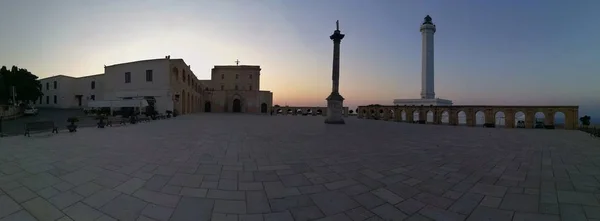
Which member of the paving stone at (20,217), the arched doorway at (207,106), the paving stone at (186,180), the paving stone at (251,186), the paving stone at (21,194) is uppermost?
the arched doorway at (207,106)

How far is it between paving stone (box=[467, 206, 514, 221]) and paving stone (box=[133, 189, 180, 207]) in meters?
3.82

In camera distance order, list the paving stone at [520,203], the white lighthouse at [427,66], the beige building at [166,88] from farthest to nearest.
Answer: the white lighthouse at [427,66]
the beige building at [166,88]
the paving stone at [520,203]

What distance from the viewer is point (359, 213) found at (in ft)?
10.2

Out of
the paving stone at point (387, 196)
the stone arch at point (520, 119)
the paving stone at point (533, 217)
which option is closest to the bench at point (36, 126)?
the paving stone at point (387, 196)

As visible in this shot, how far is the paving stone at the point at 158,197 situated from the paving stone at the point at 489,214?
12.5 feet

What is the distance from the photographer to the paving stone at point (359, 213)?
299cm

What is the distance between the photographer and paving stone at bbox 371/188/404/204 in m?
3.50

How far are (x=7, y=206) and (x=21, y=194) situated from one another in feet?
1.42

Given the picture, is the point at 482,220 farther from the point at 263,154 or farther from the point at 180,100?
the point at 180,100

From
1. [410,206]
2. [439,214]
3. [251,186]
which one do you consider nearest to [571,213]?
[439,214]

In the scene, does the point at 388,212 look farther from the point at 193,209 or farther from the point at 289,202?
the point at 193,209

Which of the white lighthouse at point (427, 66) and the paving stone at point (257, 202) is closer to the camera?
the paving stone at point (257, 202)

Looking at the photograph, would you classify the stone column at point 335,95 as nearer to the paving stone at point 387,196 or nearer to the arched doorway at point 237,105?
the paving stone at point 387,196

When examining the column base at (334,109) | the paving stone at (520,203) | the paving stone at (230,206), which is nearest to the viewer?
the paving stone at (230,206)
